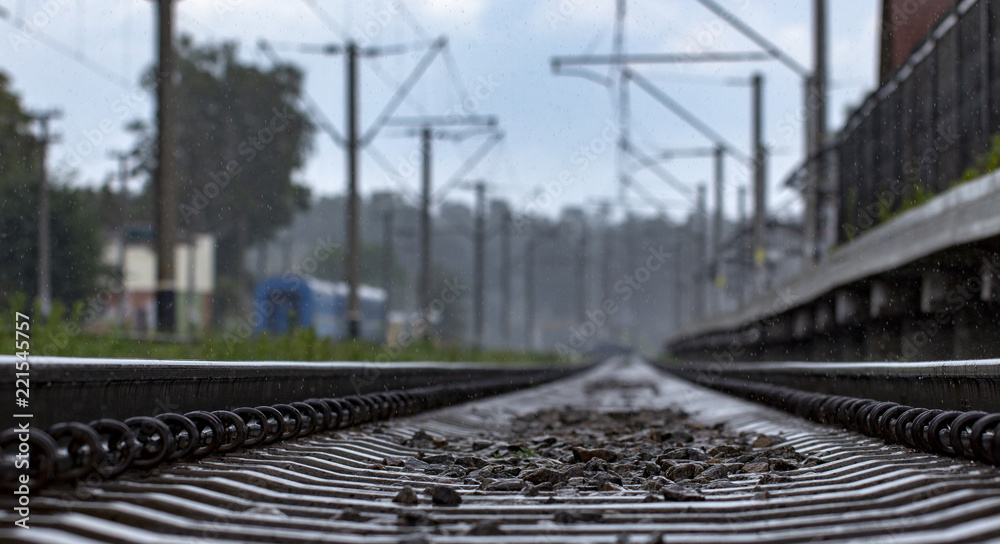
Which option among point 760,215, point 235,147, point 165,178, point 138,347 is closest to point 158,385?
point 138,347

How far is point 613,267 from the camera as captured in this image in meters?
94.1

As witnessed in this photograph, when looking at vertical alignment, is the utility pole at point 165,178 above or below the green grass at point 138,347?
above

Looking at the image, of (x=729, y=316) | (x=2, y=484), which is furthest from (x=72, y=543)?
(x=729, y=316)

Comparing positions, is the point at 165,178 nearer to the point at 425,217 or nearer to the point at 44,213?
the point at 425,217

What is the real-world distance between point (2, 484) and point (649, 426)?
261 inches

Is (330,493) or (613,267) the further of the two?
(613,267)

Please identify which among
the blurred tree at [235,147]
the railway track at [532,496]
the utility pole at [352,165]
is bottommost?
the railway track at [532,496]

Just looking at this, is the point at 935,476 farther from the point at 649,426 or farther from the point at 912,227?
the point at 912,227

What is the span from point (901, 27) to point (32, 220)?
2798 cm

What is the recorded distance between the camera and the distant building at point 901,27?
17828 millimetres

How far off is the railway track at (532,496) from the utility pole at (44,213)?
28.1 meters

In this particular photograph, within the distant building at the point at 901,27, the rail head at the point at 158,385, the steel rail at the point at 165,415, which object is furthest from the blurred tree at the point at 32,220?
the steel rail at the point at 165,415

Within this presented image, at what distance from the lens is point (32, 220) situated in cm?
3759

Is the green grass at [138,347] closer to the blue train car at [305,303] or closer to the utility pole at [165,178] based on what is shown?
the utility pole at [165,178]
